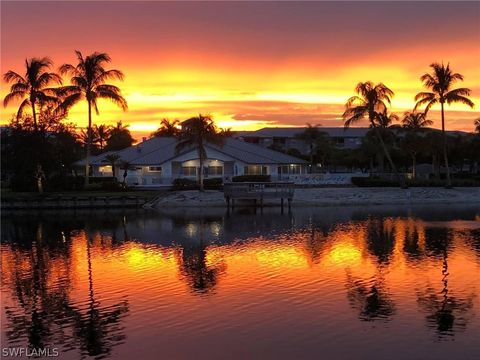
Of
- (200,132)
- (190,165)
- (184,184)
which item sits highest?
(200,132)

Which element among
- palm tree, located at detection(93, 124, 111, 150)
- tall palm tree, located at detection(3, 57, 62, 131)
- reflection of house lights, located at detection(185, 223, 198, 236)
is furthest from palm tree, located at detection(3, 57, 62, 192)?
palm tree, located at detection(93, 124, 111, 150)

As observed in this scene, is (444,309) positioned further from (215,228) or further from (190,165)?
(190,165)

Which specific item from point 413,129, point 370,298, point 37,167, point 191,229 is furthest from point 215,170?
point 370,298

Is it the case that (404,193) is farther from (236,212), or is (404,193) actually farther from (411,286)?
(411,286)

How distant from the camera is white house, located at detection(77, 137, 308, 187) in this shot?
7100cm

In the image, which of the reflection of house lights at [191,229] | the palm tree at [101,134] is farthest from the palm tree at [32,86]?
the palm tree at [101,134]

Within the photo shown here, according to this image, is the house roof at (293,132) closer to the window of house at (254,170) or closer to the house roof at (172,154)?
the house roof at (172,154)

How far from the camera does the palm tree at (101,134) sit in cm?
12539

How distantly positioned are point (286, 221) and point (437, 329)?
27117 millimetres

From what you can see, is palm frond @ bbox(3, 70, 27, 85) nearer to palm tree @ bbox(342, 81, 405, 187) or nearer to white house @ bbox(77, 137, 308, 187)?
white house @ bbox(77, 137, 308, 187)

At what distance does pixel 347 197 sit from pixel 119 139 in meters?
75.8

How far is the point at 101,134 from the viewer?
12625 cm

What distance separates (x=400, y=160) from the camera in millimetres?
89125

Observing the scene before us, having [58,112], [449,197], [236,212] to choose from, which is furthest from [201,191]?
[449,197]
